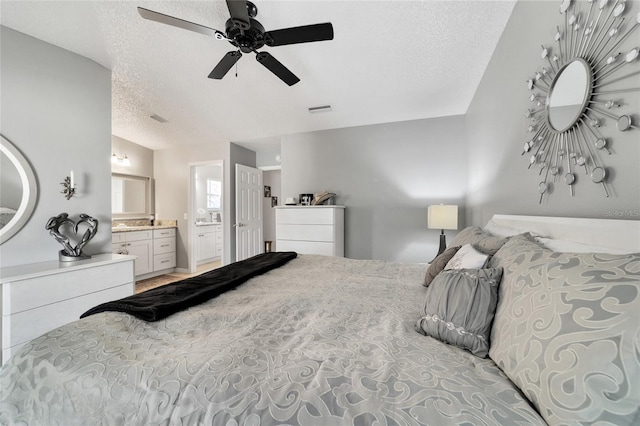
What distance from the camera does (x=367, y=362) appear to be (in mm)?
718

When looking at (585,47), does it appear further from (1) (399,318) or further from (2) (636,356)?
(1) (399,318)

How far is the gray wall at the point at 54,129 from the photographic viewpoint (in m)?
1.94

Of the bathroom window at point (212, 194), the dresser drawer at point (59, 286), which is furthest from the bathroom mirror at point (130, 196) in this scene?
the dresser drawer at point (59, 286)

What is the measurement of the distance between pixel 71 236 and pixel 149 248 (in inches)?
86.1

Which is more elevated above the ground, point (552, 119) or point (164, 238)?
point (552, 119)

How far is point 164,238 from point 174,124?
7.16 feet

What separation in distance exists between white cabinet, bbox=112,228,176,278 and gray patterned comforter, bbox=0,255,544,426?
3577mm

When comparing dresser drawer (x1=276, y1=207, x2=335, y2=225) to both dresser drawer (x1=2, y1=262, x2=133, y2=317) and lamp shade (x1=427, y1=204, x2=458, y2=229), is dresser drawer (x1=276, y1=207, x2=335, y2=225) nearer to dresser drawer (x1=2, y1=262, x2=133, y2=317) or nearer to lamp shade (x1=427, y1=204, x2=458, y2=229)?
lamp shade (x1=427, y1=204, x2=458, y2=229)

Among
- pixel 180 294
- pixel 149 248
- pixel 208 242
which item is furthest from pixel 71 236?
pixel 208 242

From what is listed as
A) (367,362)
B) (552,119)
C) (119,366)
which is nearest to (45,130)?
(119,366)

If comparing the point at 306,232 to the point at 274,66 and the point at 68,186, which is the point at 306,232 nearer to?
the point at 274,66

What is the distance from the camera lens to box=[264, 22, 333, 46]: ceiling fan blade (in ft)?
4.88

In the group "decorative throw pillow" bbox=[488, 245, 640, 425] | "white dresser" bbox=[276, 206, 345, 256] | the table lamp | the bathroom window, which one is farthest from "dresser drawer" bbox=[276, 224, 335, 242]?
the bathroom window

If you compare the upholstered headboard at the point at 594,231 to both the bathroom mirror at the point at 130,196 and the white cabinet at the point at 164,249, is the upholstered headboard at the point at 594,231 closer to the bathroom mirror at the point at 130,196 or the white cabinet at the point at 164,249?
the white cabinet at the point at 164,249
